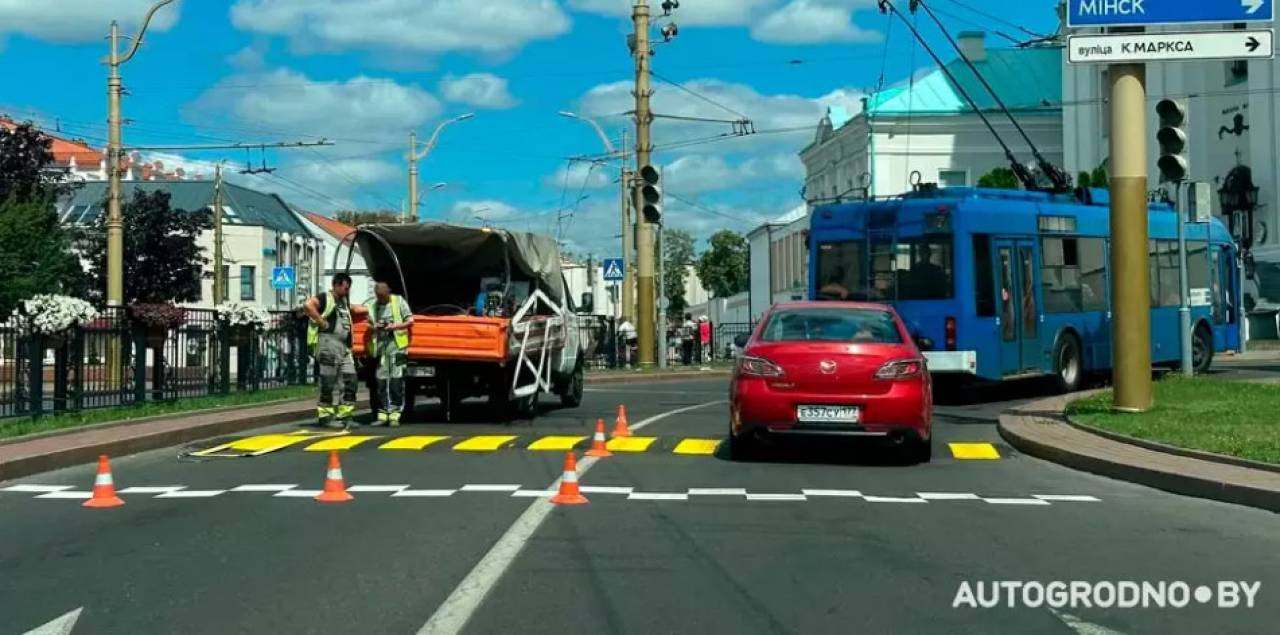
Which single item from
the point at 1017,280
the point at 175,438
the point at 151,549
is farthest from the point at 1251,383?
the point at 151,549

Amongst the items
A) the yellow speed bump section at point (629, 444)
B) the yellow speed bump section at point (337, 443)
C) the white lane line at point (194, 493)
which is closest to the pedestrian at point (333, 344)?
the yellow speed bump section at point (337, 443)

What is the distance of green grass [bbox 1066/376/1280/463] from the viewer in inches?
466

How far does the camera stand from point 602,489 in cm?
1038

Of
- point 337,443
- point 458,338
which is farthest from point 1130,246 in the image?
point 337,443

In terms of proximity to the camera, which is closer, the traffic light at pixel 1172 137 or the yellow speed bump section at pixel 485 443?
the yellow speed bump section at pixel 485 443

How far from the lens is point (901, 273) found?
64.0 ft

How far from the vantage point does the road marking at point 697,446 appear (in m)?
13.2

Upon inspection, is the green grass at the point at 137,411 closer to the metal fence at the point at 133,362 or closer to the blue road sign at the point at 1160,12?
the metal fence at the point at 133,362

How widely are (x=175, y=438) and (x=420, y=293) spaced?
15.6ft

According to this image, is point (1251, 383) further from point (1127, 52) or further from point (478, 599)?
point (478, 599)

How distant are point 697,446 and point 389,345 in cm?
445

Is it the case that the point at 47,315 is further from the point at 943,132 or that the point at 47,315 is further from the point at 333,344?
the point at 943,132

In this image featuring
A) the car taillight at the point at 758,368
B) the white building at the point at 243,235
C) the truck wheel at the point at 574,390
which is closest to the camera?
the car taillight at the point at 758,368

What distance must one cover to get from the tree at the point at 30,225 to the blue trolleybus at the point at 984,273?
26536 millimetres
